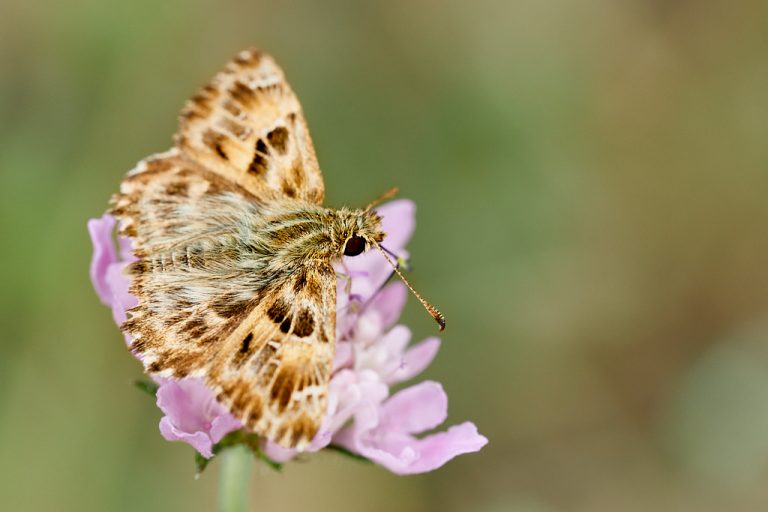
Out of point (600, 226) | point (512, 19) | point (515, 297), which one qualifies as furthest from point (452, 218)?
point (512, 19)

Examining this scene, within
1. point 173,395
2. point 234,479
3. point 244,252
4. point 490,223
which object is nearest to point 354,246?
point 244,252

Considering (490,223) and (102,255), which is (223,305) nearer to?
(102,255)

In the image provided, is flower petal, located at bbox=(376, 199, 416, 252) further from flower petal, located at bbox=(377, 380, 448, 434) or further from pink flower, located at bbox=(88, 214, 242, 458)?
pink flower, located at bbox=(88, 214, 242, 458)

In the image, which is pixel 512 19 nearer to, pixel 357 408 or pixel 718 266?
pixel 718 266

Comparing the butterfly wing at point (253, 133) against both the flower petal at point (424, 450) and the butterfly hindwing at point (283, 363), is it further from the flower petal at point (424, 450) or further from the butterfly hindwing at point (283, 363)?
the flower petal at point (424, 450)

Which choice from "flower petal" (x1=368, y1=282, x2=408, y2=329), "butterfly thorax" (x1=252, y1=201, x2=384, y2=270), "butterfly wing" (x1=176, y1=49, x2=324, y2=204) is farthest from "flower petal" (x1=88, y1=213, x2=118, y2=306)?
"flower petal" (x1=368, y1=282, x2=408, y2=329)

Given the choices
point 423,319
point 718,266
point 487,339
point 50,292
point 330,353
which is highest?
point 50,292
